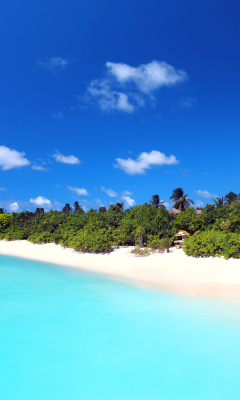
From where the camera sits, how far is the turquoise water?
5788 mm

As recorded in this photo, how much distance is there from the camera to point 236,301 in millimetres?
10125

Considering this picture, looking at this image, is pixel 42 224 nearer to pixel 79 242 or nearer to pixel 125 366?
pixel 79 242

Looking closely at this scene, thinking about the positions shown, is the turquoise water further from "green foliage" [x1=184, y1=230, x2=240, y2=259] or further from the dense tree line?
the dense tree line

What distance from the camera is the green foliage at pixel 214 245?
15.4 metres

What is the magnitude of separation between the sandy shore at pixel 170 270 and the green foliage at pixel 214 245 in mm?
Answer: 488

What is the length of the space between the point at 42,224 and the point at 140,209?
1391cm

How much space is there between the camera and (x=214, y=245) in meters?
16.5

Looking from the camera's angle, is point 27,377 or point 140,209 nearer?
point 27,377

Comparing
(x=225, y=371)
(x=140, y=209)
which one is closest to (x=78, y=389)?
(x=225, y=371)

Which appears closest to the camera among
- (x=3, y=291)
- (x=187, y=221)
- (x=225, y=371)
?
(x=225, y=371)

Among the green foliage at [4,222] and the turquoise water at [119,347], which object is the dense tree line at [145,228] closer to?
the turquoise water at [119,347]

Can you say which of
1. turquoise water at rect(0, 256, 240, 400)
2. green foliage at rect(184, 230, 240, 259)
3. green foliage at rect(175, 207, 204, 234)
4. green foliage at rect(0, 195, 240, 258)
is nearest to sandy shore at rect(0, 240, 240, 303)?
green foliage at rect(184, 230, 240, 259)

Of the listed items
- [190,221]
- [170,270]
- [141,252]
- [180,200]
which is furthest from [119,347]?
[180,200]

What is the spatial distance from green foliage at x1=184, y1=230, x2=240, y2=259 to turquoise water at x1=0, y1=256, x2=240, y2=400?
19.6ft
